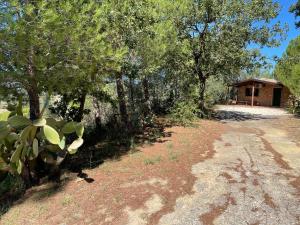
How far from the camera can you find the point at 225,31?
50.5 ft

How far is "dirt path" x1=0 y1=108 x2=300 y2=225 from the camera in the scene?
477 cm

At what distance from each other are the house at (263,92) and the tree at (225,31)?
1447 cm

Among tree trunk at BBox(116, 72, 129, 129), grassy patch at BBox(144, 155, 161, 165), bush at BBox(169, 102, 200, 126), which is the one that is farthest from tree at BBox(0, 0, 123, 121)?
bush at BBox(169, 102, 200, 126)

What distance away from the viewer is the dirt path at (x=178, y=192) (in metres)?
4.77

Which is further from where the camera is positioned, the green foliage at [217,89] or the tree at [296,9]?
the green foliage at [217,89]

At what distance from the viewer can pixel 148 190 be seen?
5.72 meters

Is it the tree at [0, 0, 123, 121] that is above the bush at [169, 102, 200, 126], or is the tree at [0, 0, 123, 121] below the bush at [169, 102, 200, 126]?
above

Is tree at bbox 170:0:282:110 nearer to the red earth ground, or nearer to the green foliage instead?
the red earth ground

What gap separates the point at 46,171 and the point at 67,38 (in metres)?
2.96

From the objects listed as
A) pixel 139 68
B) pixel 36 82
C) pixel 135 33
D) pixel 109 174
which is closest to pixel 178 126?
pixel 139 68

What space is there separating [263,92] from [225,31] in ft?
57.3

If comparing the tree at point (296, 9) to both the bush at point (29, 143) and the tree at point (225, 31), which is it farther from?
the bush at point (29, 143)

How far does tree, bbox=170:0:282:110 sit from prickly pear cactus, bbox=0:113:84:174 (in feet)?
32.7

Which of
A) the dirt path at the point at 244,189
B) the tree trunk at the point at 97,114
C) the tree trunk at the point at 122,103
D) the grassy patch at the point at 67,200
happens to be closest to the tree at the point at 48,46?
the grassy patch at the point at 67,200
